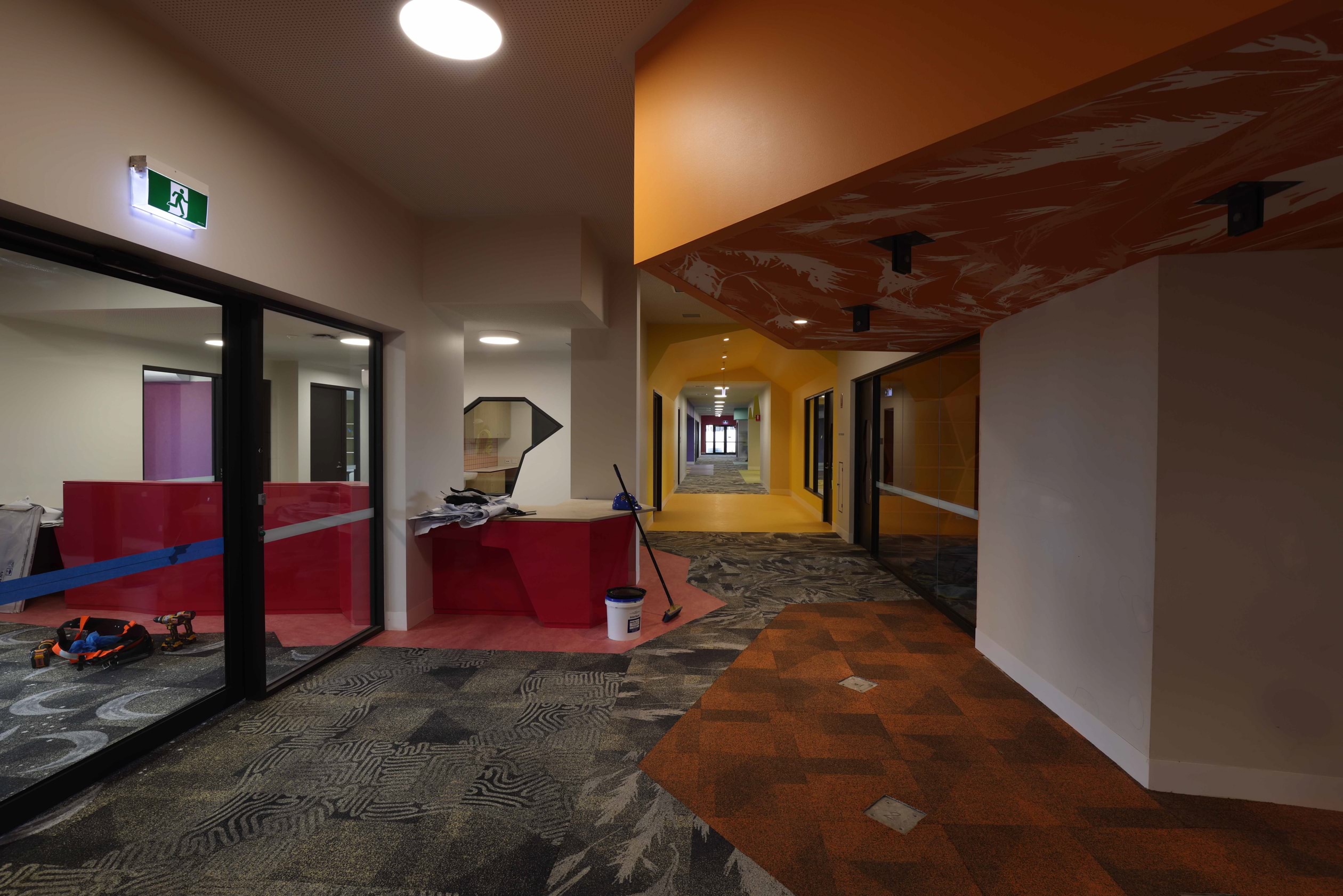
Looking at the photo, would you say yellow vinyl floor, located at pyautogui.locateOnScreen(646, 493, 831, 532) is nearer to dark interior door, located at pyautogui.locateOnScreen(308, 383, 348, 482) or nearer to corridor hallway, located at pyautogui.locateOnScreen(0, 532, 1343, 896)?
dark interior door, located at pyautogui.locateOnScreen(308, 383, 348, 482)

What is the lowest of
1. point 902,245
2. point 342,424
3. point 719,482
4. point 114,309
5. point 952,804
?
point 952,804

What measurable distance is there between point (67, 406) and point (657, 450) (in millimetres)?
8195

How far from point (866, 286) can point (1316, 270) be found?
62.4 inches

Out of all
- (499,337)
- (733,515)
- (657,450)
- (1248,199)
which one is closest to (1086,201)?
(1248,199)

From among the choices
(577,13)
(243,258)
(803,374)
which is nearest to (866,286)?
(577,13)

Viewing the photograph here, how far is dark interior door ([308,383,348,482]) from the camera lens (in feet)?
11.4

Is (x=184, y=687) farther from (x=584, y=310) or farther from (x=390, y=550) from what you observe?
(x=584, y=310)

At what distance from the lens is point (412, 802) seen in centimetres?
218

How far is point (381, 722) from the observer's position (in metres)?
2.79

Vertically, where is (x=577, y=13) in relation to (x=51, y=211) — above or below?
above

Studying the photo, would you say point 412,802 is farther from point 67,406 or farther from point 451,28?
point 451,28

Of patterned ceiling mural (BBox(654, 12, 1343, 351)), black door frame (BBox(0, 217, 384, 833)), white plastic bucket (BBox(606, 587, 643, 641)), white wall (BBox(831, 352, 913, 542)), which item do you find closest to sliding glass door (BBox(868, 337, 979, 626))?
white wall (BBox(831, 352, 913, 542))

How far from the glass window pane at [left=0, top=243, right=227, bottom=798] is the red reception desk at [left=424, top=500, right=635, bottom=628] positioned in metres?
1.68

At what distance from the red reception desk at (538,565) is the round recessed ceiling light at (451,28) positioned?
2815 millimetres
